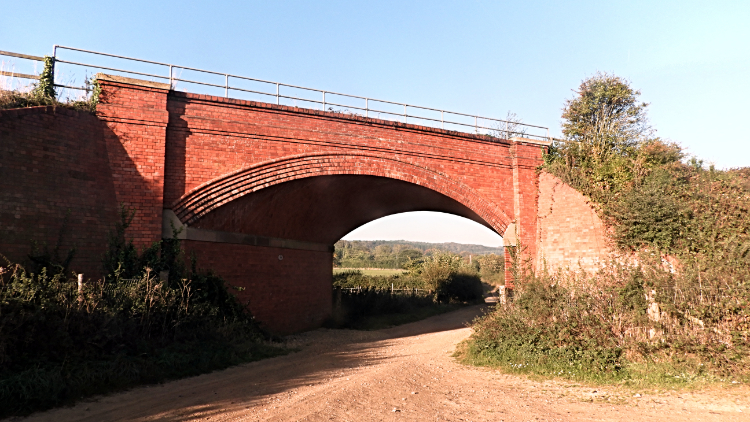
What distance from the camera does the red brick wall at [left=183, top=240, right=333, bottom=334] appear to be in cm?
1192

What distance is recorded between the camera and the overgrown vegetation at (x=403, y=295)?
18.6 m

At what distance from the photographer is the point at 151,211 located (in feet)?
34.5

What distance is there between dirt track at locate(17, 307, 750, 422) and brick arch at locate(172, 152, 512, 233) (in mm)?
4115

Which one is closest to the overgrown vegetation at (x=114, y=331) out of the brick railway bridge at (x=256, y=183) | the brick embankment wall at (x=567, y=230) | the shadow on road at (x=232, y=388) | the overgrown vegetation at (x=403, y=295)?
the shadow on road at (x=232, y=388)

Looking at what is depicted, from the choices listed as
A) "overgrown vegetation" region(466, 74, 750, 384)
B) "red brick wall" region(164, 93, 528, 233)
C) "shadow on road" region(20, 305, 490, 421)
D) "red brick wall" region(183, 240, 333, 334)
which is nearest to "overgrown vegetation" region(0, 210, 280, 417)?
"shadow on road" region(20, 305, 490, 421)

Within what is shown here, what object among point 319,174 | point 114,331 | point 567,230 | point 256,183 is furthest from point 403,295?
point 114,331

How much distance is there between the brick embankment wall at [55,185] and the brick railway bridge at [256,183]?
0.08ft

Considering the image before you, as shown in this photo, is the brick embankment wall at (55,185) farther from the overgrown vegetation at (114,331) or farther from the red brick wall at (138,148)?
the overgrown vegetation at (114,331)

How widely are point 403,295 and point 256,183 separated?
13.3 m

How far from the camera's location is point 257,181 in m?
11.8

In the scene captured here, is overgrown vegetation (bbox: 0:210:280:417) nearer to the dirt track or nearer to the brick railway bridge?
the dirt track

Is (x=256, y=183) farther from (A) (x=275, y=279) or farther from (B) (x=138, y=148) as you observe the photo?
(A) (x=275, y=279)

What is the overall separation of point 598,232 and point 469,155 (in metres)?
4.20

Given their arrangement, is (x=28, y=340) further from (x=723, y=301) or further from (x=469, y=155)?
(x=469, y=155)
